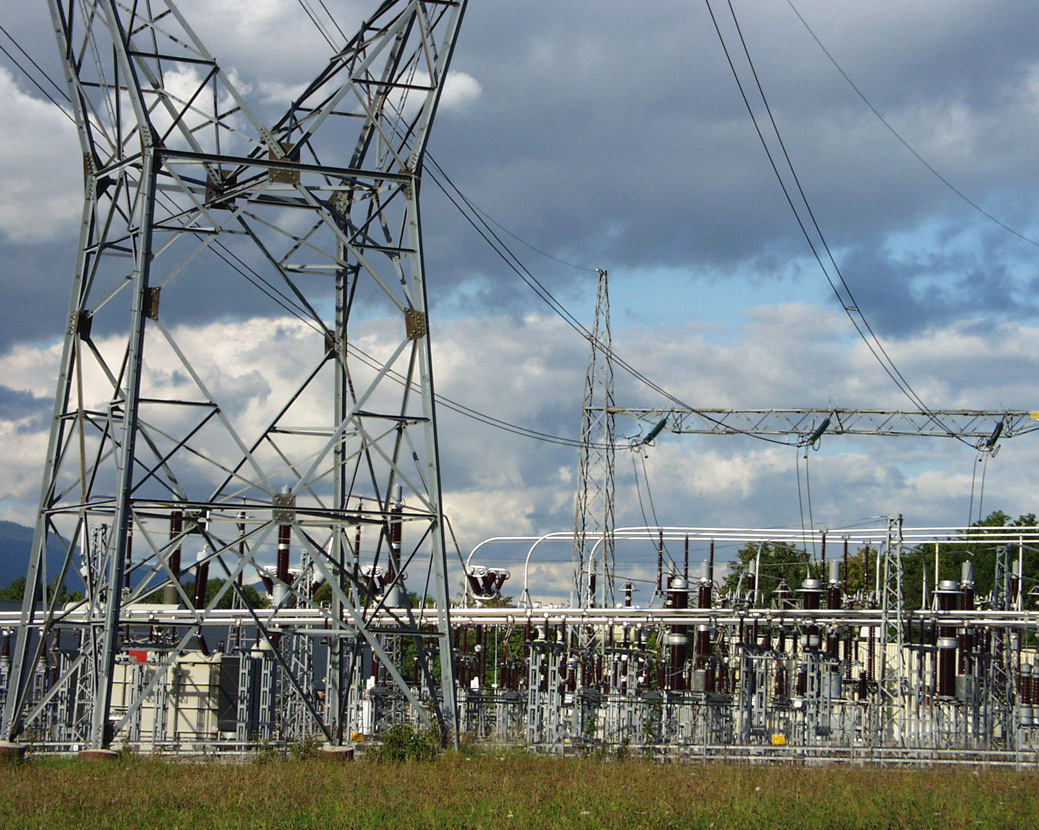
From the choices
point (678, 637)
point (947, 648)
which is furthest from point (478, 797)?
point (947, 648)

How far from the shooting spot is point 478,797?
16031 millimetres

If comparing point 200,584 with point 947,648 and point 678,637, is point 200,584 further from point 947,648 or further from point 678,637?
point 947,648

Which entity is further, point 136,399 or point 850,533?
point 850,533

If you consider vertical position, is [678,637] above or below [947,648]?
above

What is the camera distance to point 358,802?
50.8ft

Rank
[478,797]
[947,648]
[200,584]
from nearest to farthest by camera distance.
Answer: [478,797] < [947,648] < [200,584]

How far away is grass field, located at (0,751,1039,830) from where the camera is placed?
14297 mm

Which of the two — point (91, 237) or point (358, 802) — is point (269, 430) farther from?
point (358, 802)

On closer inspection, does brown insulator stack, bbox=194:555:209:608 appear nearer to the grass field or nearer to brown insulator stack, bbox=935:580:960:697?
the grass field

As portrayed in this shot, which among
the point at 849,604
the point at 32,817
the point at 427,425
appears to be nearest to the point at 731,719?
the point at 849,604

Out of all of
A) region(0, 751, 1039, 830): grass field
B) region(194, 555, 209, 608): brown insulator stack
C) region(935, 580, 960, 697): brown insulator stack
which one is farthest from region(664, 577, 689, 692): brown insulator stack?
region(0, 751, 1039, 830): grass field

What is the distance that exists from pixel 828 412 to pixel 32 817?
142 ft

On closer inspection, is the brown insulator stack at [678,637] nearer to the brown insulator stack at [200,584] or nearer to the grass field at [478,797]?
the brown insulator stack at [200,584]

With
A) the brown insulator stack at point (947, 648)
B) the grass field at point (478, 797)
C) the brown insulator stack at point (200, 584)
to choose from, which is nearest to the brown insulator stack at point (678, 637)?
the brown insulator stack at point (947, 648)
